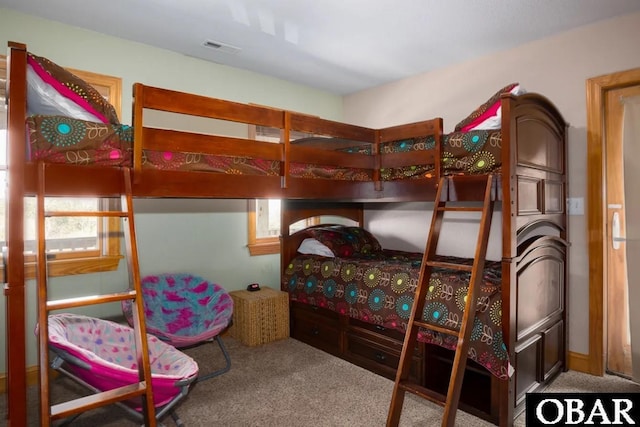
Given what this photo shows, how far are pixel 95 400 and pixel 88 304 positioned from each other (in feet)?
→ 1.24

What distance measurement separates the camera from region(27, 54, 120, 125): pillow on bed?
68.0 inches

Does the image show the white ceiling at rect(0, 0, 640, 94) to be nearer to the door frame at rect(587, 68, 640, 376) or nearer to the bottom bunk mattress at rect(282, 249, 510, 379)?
the door frame at rect(587, 68, 640, 376)

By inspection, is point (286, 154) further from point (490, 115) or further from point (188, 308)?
point (188, 308)

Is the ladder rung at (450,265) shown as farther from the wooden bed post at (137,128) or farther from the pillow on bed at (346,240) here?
the wooden bed post at (137,128)

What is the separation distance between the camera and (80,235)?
302 centimetres

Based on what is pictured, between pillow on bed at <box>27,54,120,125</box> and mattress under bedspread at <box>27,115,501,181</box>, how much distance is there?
90 mm

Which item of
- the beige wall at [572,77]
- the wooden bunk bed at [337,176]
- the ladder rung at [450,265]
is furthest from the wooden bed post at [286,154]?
the beige wall at [572,77]

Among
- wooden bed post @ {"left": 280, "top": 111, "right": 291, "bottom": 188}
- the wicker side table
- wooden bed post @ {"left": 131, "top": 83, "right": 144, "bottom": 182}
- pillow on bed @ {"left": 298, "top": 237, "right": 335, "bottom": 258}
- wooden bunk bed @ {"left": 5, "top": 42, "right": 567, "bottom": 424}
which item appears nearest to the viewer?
wooden bunk bed @ {"left": 5, "top": 42, "right": 567, "bottom": 424}

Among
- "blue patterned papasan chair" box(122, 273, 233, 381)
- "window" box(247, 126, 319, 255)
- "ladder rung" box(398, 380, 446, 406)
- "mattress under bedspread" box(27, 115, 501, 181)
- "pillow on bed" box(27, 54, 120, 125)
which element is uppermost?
"pillow on bed" box(27, 54, 120, 125)

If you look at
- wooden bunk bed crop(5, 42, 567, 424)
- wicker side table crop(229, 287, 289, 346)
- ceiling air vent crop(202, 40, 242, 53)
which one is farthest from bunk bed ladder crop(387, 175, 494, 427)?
ceiling air vent crop(202, 40, 242, 53)

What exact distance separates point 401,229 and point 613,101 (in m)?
2.03

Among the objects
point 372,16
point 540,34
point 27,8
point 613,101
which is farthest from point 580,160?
point 27,8

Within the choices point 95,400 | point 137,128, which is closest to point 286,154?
point 137,128

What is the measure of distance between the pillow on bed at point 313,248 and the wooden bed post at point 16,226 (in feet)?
7.51
